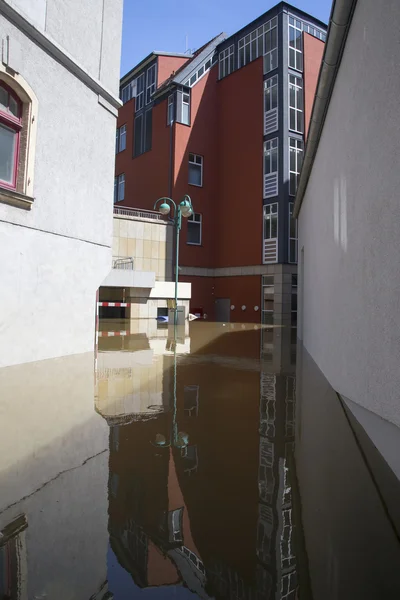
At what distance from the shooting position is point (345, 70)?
17.2 feet

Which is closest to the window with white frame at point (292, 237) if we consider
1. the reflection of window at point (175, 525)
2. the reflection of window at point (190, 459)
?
the reflection of window at point (190, 459)

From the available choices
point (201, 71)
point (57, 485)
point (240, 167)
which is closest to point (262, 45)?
point (201, 71)

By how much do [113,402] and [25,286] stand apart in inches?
130

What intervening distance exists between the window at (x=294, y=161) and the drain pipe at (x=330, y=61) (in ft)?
58.9

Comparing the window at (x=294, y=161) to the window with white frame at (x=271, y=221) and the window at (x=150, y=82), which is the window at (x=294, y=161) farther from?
the window at (x=150, y=82)

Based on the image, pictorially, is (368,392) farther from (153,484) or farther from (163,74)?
(163,74)

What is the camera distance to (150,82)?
101 feet

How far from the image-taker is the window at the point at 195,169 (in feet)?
94.0

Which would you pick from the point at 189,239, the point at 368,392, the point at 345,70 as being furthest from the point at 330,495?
the point at 189,239

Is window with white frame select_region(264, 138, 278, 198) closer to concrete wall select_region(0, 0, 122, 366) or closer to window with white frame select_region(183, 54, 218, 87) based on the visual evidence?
window with white frame select_region(183, 54, 218, 87)

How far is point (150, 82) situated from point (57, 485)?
107 ft

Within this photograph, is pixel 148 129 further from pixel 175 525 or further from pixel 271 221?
pixel 175 525

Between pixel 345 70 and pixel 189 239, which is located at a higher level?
pixel 189 239

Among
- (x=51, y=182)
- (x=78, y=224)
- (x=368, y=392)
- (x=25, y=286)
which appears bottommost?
(x=368, y=392)
